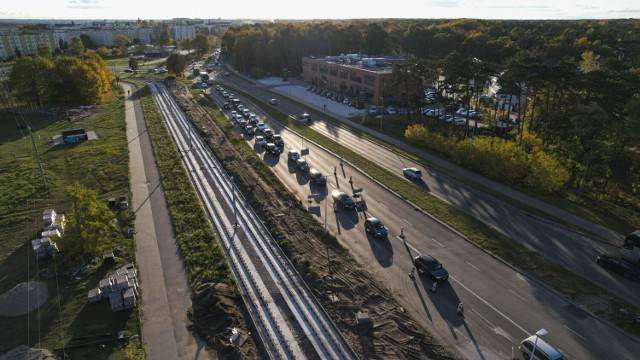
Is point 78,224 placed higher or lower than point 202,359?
higher

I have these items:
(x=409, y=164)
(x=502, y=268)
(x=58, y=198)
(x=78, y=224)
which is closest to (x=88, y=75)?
(x=58, y=198)

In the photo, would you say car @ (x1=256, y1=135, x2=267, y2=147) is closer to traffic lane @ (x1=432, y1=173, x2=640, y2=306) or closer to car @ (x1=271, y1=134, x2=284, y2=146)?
car @ (x1=271, y1=134, x2=284, y2=146)

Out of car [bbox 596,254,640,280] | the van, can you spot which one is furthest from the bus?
the van

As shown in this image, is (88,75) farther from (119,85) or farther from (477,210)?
(477,210)

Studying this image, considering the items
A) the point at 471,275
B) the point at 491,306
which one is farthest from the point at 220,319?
the point at 471,275

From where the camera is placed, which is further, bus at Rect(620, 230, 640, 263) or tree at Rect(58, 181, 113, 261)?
tree at Rect(58, 181, 113, 261)

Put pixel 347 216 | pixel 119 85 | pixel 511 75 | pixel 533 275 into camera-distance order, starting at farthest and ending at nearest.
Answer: pixel 119 85 < pixel 511 75 < pixel 347 216 < pixel 533 275
